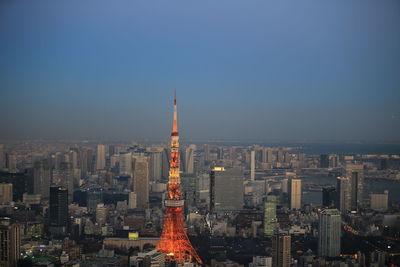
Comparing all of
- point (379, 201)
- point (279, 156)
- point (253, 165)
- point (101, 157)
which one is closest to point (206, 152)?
point (253, 165)

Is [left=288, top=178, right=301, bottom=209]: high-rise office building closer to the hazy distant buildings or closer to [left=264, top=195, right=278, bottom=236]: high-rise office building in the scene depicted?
[left=264, top=195, right=278, bottom=236]: high-rise office building

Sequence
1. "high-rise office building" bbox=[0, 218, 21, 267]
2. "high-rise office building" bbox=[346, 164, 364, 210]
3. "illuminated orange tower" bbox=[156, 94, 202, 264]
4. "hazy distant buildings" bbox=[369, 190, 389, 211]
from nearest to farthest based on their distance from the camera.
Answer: "high-rise office building" bbox=[0, 218, 21, 267], "hazy distant buildings" bbox=[369, 190, 389, 211], "illuminated orange tower" bbox=[156, 94, 202, 264], "high-rise office building" bbox=[346, 164, 364, 210]

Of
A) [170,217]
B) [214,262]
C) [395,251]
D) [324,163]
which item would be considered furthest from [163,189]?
[395,251]

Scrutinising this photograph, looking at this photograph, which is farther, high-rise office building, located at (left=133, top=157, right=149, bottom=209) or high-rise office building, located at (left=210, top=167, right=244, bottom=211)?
high-rise office building, located at (left=133, top=157, right=149, bottom=209)

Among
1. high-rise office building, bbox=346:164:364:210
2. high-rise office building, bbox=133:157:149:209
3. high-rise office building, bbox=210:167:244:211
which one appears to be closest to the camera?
high-rise office building, bbox=346:164:364:210

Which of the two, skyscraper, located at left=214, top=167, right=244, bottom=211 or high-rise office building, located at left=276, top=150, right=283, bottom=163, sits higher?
high-rise office building, located at left=276, top=150, right=283, bottom=163

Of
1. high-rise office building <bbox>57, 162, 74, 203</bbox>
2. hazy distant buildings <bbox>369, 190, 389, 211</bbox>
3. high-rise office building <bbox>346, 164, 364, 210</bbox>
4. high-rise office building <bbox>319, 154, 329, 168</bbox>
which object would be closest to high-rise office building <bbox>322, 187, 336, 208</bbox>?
high-rise office building <bbox>346, 164, 364, 210</bbox>

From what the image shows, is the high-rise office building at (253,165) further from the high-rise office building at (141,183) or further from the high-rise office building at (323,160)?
the high-rise office building at (141,183)
